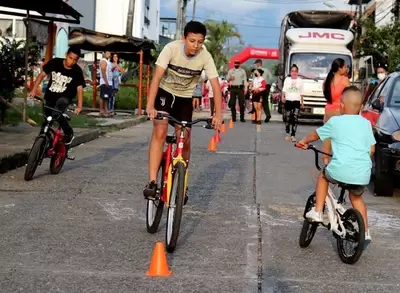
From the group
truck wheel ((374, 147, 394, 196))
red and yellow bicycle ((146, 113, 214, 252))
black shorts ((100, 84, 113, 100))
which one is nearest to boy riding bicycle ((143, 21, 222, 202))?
red and yellow bicycle ((146, 113, 214, 252))

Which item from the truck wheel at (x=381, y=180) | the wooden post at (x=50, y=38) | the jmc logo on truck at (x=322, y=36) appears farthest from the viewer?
the jmc logo on truck at (x=322, y=36)

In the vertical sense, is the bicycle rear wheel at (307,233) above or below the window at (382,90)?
below

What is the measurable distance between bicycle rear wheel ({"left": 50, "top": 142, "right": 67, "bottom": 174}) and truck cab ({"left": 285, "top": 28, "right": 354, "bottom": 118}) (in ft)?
50.2

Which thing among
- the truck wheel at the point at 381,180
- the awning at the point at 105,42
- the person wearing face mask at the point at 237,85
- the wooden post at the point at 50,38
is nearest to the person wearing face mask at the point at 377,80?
the truck wheel at the point at 381,180

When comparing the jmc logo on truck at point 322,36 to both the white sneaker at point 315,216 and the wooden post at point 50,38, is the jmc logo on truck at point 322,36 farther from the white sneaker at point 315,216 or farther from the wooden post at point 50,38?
the white sneaker at point 315,216

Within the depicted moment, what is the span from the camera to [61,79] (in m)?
10.4

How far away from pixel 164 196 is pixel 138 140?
32.0ft

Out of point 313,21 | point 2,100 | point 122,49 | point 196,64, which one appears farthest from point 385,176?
point 313,21

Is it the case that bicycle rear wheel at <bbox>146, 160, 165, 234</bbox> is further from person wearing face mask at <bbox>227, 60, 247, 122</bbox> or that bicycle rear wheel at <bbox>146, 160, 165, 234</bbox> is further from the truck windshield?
the truck windshield

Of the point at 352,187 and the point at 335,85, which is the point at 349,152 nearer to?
the point at 352,187

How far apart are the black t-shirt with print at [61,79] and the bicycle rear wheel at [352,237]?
206 inches

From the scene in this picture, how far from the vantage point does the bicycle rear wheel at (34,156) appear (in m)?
9.69

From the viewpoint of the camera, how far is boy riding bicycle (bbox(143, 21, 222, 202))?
6.68 metres

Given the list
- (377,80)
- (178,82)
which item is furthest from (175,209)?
(377,80)
